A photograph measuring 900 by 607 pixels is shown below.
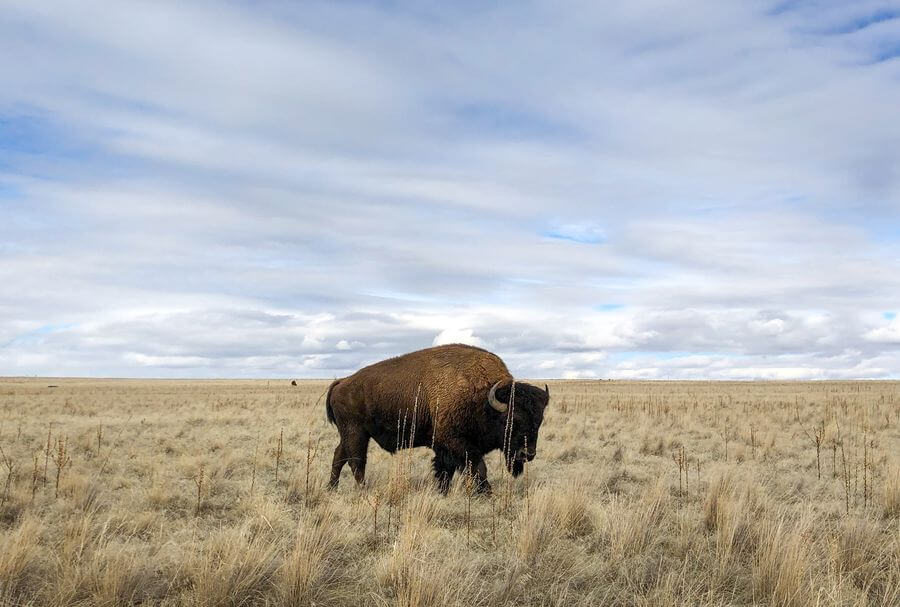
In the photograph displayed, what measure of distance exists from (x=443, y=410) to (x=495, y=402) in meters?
0.95

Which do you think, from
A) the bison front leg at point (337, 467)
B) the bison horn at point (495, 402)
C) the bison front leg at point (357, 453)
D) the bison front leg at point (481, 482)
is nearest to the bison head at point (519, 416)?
the bison horn at point (495, 402)

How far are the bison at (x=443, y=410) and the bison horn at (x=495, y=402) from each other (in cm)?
2

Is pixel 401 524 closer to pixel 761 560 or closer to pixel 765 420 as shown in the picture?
pixel 761 560

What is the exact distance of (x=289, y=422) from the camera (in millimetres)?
21328

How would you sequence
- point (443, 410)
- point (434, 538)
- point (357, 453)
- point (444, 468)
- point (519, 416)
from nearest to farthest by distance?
point (434, 538) < point (519, 416) < point (444, 468) < point (443, 410) < point (357, 453)

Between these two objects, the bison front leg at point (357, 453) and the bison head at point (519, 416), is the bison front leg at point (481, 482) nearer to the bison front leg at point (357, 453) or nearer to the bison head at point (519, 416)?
the bison head at point (519, 416)

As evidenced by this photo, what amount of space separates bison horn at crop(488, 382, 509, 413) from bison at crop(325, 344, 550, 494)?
0.02 m

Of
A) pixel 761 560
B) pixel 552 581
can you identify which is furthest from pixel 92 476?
pixel 761 560

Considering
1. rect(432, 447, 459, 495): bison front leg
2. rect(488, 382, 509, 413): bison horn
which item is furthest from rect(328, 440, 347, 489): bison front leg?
rect(488, 382, 509, 413): bison horn

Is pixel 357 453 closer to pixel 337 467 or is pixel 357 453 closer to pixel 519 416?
pixel 337 467

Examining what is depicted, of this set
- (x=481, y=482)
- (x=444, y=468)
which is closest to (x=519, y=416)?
(x=481, y=482)

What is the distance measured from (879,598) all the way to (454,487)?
16.7 ft

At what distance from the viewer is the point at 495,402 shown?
911cm

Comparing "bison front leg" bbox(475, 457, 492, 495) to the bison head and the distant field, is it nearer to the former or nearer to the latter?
the distant field
